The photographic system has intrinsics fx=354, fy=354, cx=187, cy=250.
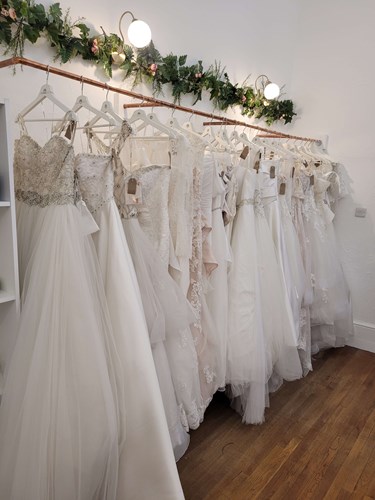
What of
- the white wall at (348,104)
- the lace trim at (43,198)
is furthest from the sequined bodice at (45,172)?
the white wall at (348,104)

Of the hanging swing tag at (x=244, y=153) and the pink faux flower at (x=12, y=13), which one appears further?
the hanging swing tag at (x=244, y=153)

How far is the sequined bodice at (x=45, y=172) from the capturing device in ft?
3.98

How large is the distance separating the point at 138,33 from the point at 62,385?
1781 mm

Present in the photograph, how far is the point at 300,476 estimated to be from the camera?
1.69 m

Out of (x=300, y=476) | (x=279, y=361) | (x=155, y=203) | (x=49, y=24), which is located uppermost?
(x=49, y=24)

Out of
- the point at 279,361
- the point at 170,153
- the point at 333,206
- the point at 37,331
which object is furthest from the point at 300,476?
the point at 333,206

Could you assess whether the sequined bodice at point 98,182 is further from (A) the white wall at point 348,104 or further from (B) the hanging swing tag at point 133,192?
(A) the white wall at point 348,104

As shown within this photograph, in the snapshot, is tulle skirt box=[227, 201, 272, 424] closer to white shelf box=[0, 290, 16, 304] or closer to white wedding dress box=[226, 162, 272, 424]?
white wedding dress box=[226, 162, 272, 424]

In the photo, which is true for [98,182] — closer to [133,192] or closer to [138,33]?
[133,192]

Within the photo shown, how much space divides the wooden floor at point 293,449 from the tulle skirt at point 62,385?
2.34 ft

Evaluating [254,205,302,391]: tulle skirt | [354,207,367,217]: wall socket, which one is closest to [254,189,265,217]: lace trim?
[254,205,302,391]: tulle skirt

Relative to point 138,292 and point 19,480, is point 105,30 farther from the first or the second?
point 19,480

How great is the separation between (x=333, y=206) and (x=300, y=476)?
85.5 inches

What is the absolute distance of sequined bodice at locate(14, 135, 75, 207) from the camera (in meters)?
1.21
